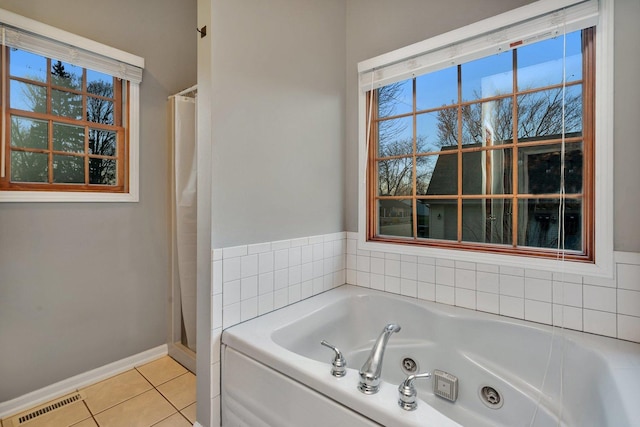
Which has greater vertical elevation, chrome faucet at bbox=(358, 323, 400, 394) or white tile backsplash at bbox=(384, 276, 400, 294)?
white tile backsplash at bbox=(384, 276, 400, 294)

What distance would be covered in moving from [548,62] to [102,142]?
9.33 feet

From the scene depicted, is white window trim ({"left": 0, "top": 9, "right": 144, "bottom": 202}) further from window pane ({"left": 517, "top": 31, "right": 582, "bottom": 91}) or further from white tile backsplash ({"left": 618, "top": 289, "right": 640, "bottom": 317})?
white tile backsplash ({"left": 618, "top": 289, "right": 640, "bottom": 317})

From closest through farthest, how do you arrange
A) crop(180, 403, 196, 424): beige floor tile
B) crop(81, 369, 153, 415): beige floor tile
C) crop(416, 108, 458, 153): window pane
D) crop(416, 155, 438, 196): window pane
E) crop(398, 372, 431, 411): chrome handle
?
crop(398, 372, 431, 411): chrome handle
crop(180, 403, 196, 424): beige floor tile
crop(81, 369, 153, 415): beige floor tile
crop(416, 108, 458, 153): window pane
crop(416, 155, 438, 196): window pane

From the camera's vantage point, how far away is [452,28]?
1.73 m

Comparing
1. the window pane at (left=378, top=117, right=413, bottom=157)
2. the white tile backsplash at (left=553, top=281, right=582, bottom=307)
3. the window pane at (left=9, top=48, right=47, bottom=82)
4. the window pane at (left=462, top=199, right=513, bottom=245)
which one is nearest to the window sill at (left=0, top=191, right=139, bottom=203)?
the window pane at (left=9, top=48, right=47, bottom=82)

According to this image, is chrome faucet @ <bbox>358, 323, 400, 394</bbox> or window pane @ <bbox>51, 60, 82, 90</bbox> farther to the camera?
window pane @ <bbox>51, 60, 82, 90</bbox>

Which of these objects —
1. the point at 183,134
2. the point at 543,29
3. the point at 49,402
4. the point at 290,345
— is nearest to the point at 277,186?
the point at 290,345

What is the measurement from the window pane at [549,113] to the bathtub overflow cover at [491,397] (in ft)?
4.37

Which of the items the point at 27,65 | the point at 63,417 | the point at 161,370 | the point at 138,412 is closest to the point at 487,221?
the point at 138,412

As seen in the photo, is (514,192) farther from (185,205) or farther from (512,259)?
(185,205)

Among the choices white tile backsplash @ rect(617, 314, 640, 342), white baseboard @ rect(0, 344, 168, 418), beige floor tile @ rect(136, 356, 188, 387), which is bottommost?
beige floor tile @ rect(136, 356, 188, 387)

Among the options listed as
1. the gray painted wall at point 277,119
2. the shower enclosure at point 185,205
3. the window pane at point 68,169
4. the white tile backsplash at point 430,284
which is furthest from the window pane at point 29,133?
the white tile backsplash at point 430,284

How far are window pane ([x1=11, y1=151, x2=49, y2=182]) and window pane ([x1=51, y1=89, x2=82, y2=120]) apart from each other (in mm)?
308

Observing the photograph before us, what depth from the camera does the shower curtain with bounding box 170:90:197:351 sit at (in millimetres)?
2188
